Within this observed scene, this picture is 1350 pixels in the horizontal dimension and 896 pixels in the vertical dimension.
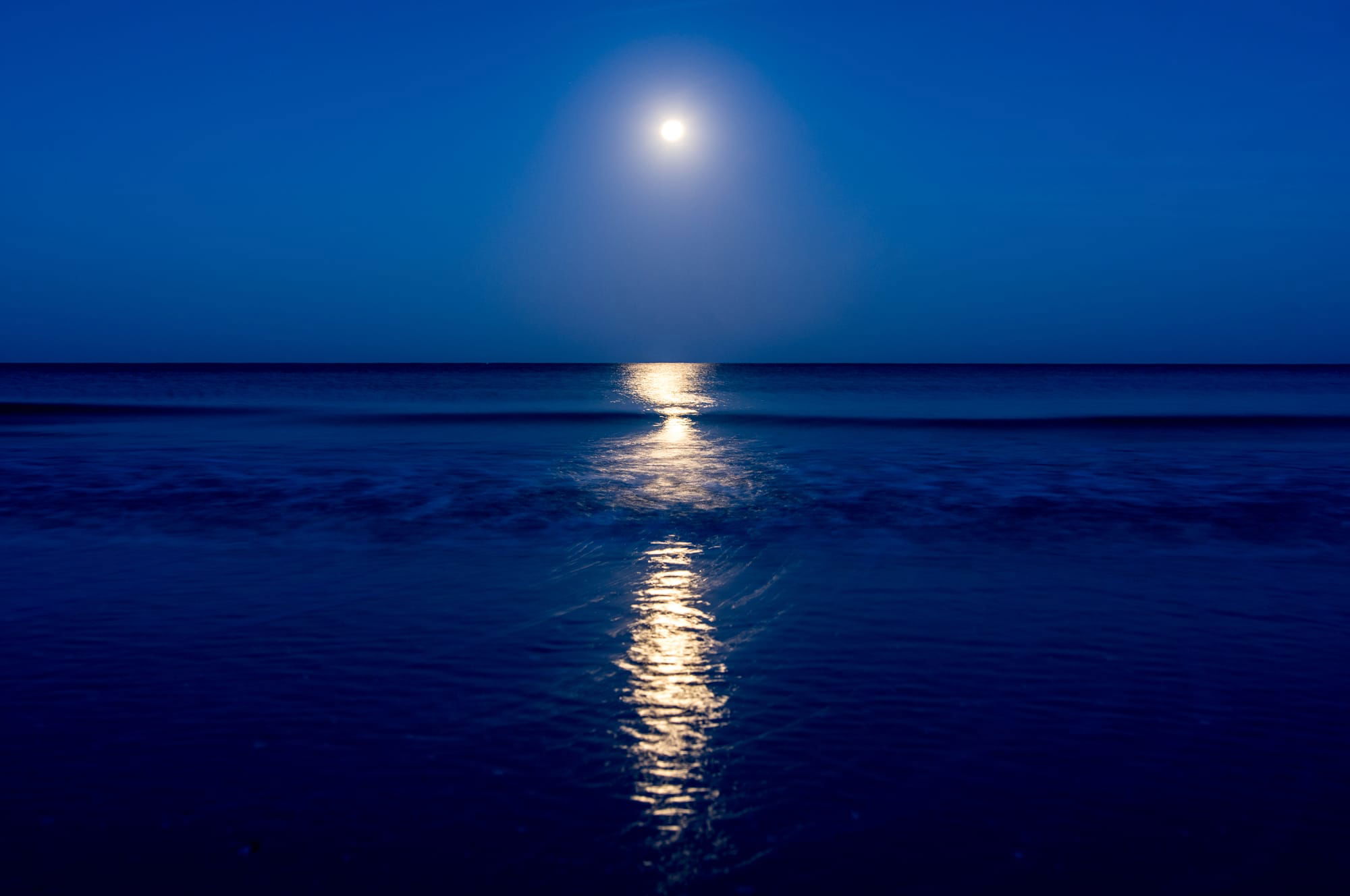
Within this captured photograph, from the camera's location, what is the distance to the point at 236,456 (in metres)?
22.4

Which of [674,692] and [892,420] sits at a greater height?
[674,692]

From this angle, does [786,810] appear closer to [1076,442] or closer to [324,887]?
[324,887]

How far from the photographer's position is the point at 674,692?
632 centimetres

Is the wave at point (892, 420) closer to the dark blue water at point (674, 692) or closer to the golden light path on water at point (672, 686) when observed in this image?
the dark blue water at point (674, 692)

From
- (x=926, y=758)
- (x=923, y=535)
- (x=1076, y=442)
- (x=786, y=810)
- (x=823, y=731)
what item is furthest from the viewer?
(x=1076, y=442)

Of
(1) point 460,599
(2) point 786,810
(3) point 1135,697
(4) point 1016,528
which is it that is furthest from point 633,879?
(4) point 1016,528

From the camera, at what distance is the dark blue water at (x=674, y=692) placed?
421 cm

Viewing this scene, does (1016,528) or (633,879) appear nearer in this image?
(633,879)

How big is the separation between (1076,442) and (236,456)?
22419 millimetres

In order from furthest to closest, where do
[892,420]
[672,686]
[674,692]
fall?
[892,420] < [672,686] < [674,692]

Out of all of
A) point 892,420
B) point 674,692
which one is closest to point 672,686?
point 674,692

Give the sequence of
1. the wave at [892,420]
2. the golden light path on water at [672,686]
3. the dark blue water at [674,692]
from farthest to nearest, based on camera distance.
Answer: the wave at [892,420]
the golden light path on water at [672,686]
the dark blue water at [674,692]

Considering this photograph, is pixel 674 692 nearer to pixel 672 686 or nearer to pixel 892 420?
pixel 672 686

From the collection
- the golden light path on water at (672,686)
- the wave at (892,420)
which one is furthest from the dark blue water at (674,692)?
the wave at (892,420)
